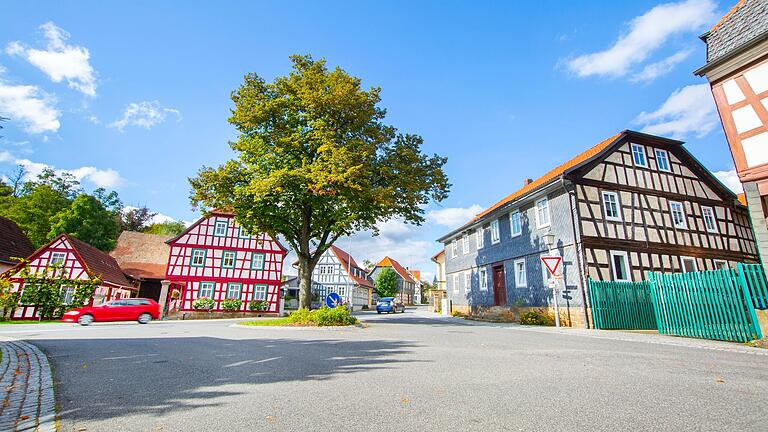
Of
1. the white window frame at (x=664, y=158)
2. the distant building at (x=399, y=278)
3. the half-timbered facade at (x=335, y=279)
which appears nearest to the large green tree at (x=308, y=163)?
the white window frame at (x=664, y=158)

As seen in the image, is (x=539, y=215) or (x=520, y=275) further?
(x=520, y=275)

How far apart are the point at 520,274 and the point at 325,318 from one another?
12159 mm

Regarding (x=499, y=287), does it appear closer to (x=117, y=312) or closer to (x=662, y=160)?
(x=662, y=160)

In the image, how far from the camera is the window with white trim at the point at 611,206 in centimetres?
1848

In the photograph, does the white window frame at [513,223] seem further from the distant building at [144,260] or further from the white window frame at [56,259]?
the white window frame at [56,259]

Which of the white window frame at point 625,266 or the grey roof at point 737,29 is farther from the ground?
the grey roof at point 737,29

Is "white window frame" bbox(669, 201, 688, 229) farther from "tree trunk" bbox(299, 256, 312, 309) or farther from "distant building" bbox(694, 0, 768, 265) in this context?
"tree trunk" bbox(299, 256, 312, 309)

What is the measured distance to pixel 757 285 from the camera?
10312 millimetres

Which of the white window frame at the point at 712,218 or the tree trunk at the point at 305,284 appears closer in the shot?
the tree trunk at the point at 305,284

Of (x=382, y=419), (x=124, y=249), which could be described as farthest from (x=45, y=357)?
(x=124, y=249)

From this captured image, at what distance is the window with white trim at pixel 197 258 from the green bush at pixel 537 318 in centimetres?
2694

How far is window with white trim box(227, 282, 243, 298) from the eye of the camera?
32312mm

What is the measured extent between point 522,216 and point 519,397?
1890 centimetres

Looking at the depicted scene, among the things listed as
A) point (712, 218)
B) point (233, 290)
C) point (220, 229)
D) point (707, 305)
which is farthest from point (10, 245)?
point (712, 218)
